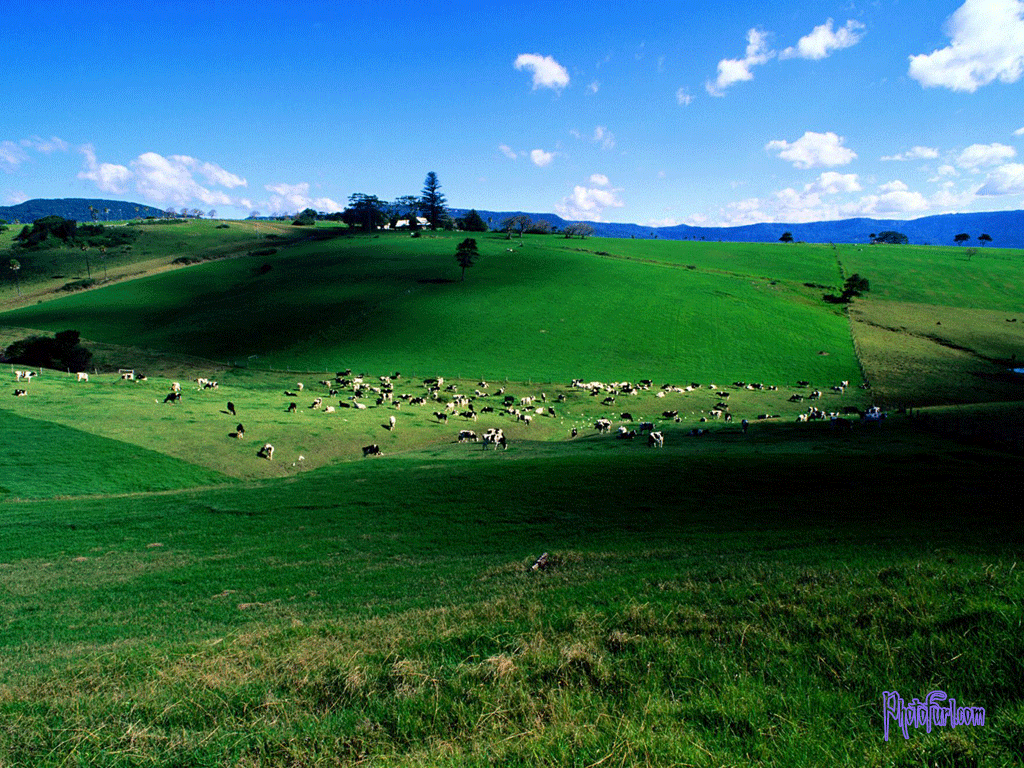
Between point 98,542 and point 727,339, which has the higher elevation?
point 727,339

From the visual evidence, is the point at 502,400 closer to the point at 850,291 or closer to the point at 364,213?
the point at 850,291

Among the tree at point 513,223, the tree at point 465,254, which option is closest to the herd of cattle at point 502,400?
the tree at point 465,254

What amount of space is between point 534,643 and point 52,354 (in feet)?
286

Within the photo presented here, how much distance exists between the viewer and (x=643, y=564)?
571 inches

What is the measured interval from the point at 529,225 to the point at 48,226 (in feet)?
523

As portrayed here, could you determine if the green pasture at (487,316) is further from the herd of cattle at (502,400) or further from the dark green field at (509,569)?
the herd of cattle at (502,400)

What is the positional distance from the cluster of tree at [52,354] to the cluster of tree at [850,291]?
427 feet

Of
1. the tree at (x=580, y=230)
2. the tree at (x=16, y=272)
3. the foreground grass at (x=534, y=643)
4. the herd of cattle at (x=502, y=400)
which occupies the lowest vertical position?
the herd of cattle at (x=502, y=400)

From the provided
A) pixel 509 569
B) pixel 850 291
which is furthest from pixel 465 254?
pixel 509 569

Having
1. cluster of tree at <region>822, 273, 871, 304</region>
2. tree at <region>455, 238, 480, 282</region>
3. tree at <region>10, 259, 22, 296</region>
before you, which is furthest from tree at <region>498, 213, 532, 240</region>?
tree at <region>10, 259, 22, 296</region>

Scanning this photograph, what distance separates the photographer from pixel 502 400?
6091 centimetres

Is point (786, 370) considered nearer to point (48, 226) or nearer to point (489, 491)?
point (489, 491)

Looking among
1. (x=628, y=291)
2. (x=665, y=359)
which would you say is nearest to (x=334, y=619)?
(x=665, y=359)

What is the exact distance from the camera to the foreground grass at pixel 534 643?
509 centimetres
